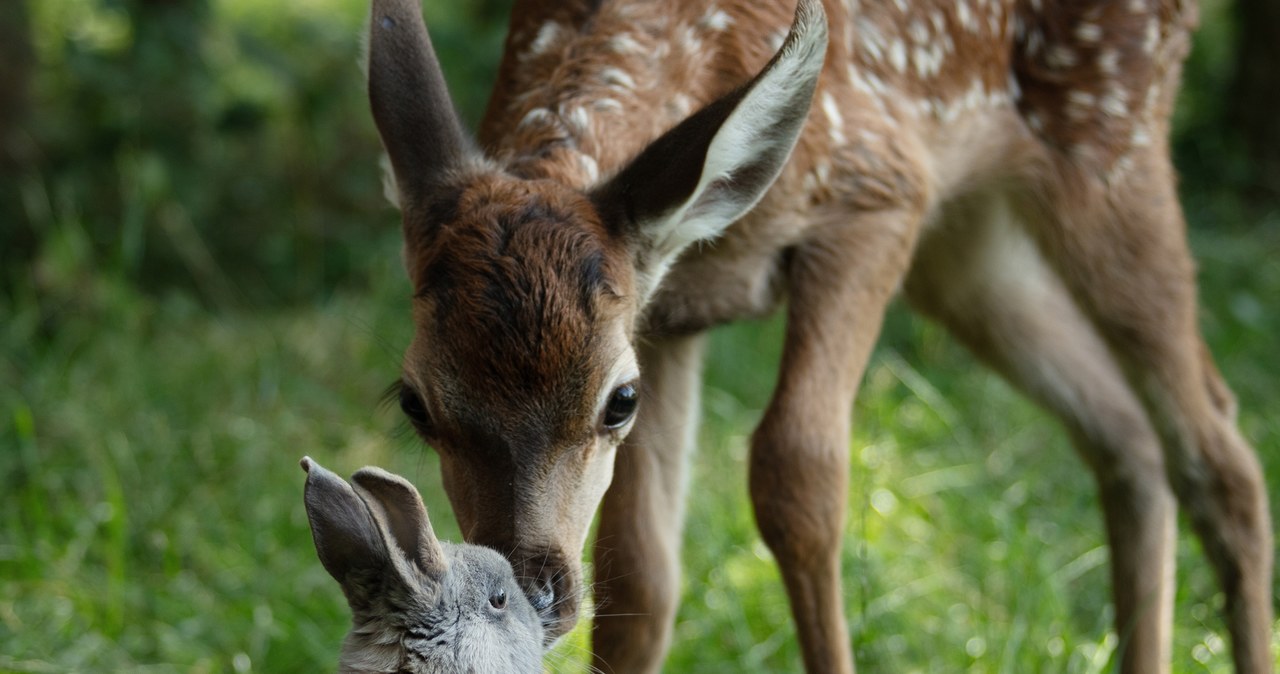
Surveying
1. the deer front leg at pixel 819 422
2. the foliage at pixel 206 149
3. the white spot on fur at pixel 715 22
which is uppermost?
the white spot on fur at pixel 715 22

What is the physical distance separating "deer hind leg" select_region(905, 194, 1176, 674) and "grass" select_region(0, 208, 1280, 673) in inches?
9.0

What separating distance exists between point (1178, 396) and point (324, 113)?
5278mm

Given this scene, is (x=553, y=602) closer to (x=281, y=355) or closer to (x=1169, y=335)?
(x=1169, y=335)

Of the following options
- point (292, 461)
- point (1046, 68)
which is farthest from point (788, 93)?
point (292, 461)

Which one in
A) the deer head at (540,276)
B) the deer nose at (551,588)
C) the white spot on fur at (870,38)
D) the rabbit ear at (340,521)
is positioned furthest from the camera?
the white spot on fur at (870,38)

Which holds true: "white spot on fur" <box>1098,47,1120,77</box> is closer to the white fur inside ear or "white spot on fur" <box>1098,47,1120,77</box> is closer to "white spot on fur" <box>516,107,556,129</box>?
the white fur inside ear

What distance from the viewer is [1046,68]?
4.29 m

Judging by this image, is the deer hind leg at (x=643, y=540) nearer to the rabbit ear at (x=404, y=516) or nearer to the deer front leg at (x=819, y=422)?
the deer front leg at (x=819, y=422)

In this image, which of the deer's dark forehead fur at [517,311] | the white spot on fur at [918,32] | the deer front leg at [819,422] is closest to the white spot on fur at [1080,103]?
the white spot on fur at [918,32]

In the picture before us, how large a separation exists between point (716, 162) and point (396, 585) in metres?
1.20

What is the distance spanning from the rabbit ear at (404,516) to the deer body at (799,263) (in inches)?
17.0

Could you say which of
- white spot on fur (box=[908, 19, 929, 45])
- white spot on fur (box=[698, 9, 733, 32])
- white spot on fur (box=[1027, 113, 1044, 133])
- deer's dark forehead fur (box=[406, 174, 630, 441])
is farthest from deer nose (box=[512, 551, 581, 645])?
white spot on fur (box=[1027, 113, 1044, 133])

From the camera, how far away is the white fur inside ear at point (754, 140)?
9.94 feet

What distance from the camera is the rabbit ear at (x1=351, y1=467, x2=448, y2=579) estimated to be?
7.52ft
